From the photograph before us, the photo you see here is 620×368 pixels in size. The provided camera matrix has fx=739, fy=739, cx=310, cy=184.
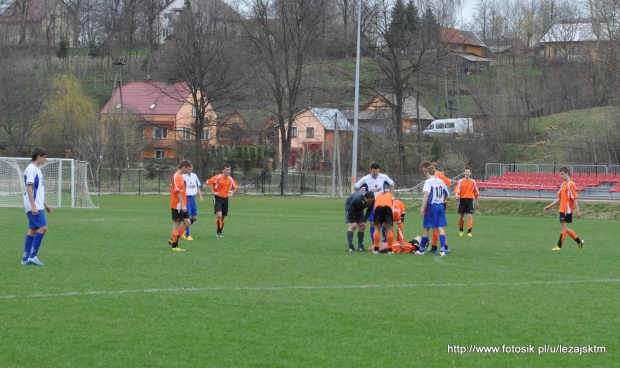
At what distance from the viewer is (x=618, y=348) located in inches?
285

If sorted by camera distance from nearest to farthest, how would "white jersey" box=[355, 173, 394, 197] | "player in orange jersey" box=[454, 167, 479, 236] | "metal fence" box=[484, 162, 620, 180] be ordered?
"white jersey" box=[355, 173, 394, 197], "player in orange jersey" box=[454, 167, 479, 236], "metal fence" box=[484, 162, 620, 180]

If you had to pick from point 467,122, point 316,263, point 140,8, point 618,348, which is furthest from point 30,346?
point 140,8

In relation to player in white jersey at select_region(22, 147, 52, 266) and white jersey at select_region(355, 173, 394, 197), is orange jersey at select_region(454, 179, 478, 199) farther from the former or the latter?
player in white jersey at select_region(22, 147, 52, 266)

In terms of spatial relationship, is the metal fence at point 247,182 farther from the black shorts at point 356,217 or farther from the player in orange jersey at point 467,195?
the black shorts at point 356,217

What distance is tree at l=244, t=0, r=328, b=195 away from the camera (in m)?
60.8

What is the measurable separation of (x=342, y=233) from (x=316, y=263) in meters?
7.76

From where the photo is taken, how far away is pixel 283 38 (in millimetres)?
61781

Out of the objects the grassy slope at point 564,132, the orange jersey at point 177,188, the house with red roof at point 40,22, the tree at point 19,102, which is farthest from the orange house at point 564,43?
the orange jersey at point 177,188

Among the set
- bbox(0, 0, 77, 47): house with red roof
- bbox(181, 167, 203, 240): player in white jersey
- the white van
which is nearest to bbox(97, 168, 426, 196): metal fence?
the white van

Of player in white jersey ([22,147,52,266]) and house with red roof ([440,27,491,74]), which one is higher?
house with red roof ([440,27,491,74])

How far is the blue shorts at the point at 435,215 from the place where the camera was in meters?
15.5

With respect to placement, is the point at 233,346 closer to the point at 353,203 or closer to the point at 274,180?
the point at 353,203

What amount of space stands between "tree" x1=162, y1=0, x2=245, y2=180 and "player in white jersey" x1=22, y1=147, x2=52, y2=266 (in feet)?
149

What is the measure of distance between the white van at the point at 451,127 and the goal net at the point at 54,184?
3736cm
